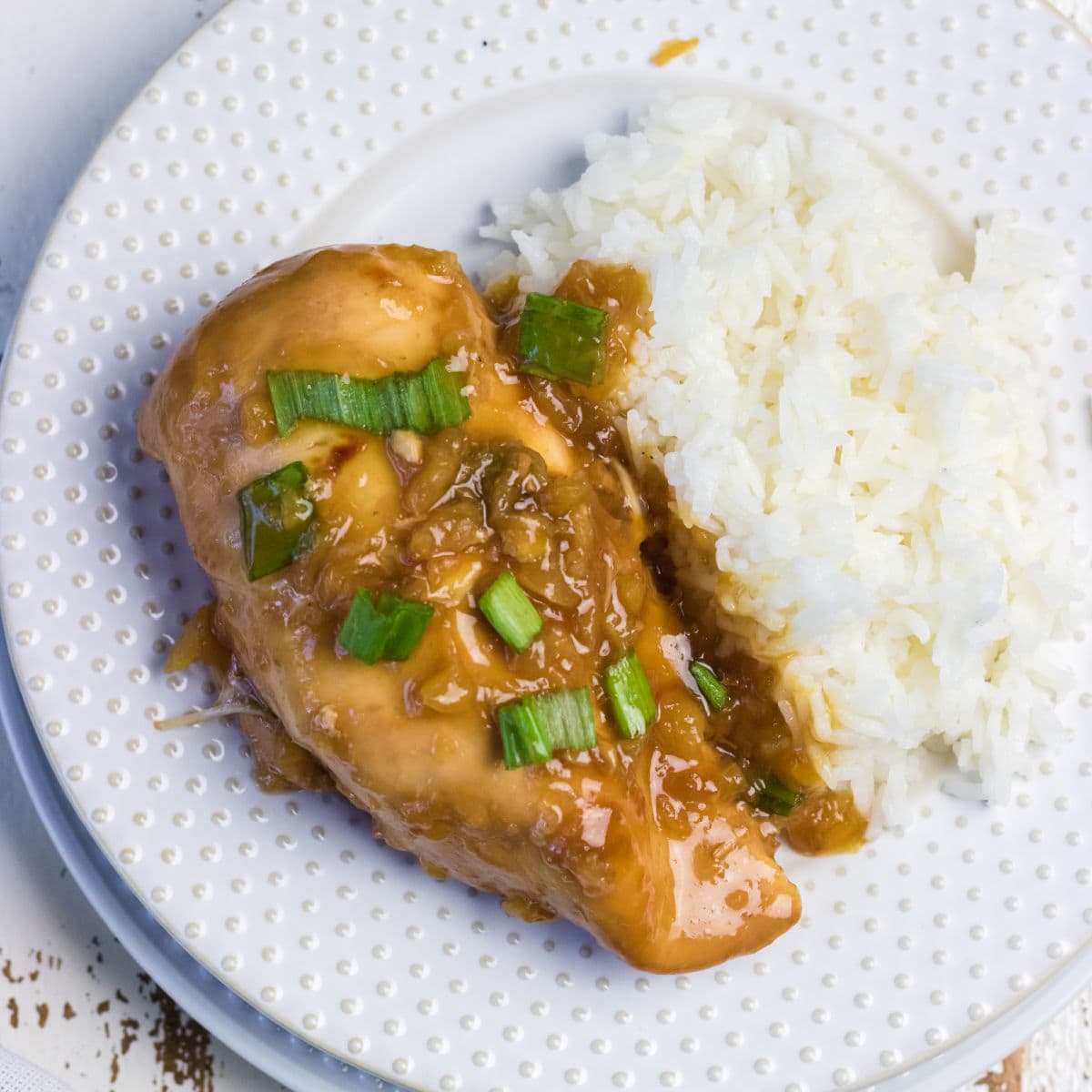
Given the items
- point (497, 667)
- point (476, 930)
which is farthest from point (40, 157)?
point (476, 930)

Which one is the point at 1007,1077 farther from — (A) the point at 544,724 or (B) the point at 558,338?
(B) the point at 558,338

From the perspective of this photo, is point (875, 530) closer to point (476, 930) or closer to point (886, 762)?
point (886, 762)

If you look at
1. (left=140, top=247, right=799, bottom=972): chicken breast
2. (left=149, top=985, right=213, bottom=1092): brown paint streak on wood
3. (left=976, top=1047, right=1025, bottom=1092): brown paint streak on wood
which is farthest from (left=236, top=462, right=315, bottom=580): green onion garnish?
(left=976, top=1047, right=1025, bottom=1092): brown paint streak on wood

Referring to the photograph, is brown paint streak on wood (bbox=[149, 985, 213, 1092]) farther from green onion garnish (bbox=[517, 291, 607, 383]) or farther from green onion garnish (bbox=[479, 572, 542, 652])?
green onion garnish (bbox=[517, 291, 607, 383])

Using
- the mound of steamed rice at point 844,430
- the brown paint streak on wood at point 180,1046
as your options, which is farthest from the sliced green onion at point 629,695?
the brown paint streak on wood at point 180,1046

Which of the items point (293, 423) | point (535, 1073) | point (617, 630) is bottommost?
point (535, 1073)

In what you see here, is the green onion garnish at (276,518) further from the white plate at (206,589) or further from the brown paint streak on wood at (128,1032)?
the brown paint streak on wood at (128,1032)
